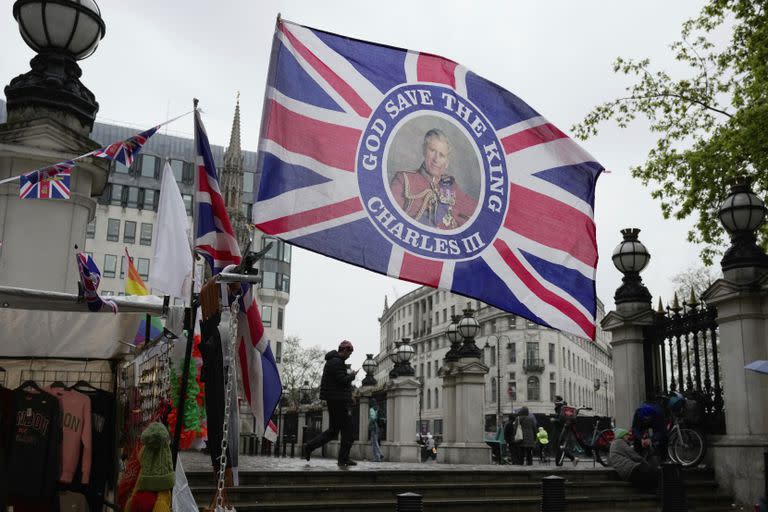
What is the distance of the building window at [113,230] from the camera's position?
81.0 metres

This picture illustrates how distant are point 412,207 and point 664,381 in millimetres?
10232

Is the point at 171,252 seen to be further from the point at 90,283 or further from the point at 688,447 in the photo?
the point at 688,447

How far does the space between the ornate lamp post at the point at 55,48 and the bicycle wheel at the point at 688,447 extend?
11.0 meters

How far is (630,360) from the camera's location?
49.0 feet

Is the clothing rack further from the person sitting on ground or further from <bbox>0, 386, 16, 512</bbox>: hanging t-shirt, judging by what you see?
the person sitting on ground

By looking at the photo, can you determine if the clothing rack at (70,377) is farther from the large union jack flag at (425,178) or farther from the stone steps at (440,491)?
the large union jack flag at (425,178)

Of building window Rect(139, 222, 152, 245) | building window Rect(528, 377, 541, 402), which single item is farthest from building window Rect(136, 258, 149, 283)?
building window Rect(528, 377, 541, 402)

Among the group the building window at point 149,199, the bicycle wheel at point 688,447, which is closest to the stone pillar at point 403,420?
the bicycle wheel at point 688,447

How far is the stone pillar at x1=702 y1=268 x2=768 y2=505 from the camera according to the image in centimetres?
1192

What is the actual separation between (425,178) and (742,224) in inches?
332

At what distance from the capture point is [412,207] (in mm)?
6516

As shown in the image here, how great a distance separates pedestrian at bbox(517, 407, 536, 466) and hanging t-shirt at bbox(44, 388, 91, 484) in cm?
1631

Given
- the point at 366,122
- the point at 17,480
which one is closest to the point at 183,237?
the point at 366,122

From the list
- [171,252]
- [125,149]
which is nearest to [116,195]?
[125,149]
